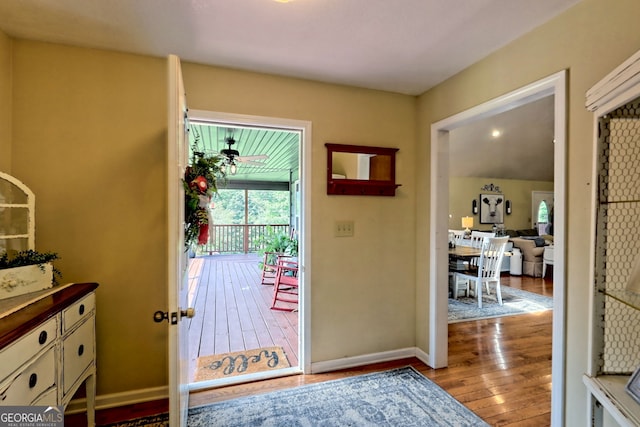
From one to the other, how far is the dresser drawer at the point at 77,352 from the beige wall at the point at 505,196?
24.3 ft

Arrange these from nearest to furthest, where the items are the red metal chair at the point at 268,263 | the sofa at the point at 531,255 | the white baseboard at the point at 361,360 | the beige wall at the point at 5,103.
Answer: the beige wall at the point at 5,103, the white baseboard at the point at 361,360, the red metal chair at the point at 268,263, the sofa at the point at 531,255

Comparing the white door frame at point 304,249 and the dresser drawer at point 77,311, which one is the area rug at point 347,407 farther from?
the dresser drawer at point 77,311

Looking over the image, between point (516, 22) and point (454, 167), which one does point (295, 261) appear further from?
point (454, 167)

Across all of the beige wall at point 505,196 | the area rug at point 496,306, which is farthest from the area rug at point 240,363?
the beige wall at point 505,196

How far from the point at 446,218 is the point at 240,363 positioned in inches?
82.9

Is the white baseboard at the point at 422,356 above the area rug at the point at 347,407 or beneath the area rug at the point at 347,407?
above

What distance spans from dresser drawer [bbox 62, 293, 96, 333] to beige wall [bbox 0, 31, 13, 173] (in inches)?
34.9

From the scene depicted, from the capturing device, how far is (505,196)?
8.03m

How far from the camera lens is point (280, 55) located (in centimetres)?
196

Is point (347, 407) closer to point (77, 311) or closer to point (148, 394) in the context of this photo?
point (148, 394)

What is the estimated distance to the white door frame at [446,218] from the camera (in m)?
1.51

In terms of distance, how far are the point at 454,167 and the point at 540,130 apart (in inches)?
69.5

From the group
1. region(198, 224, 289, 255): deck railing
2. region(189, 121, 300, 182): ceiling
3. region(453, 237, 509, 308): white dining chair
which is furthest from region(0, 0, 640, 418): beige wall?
region(198, 224, 289, 255): deck railing

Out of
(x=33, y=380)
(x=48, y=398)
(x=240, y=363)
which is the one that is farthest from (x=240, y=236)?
(x=33, y=380)
